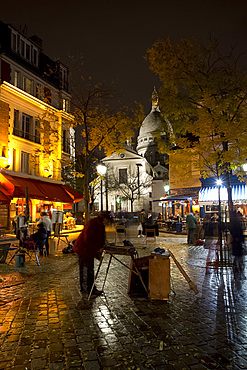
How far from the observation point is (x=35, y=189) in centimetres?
2239

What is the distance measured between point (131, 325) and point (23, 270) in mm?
5586

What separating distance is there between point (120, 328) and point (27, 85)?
78.4 feet

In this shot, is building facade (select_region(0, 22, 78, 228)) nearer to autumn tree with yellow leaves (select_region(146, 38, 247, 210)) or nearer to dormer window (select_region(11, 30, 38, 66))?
dormer window (select_region(11, 30, 38, 66))

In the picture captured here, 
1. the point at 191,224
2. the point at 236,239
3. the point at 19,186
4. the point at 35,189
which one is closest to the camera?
the point at 236,239

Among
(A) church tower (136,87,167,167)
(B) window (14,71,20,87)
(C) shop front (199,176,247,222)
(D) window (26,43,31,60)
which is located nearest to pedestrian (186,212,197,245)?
(C) shop front (199,176,247,222)

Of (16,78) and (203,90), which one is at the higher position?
(16,78)

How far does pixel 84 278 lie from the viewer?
6.36 metres

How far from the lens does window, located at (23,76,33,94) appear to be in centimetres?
2385

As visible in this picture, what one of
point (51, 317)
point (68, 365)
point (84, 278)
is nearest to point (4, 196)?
point (84, 278)

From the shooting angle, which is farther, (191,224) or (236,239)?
(191,224)

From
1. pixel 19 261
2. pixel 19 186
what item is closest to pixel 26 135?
pixel 19 186

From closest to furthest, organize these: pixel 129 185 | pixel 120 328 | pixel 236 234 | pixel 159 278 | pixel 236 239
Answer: pixel 120 328
pixel 159 278
pixel 236 234
pixel 236 239
pixel 129 185

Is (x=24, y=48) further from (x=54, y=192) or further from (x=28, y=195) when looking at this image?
(x=28, y=195)

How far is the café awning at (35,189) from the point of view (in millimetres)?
19941
